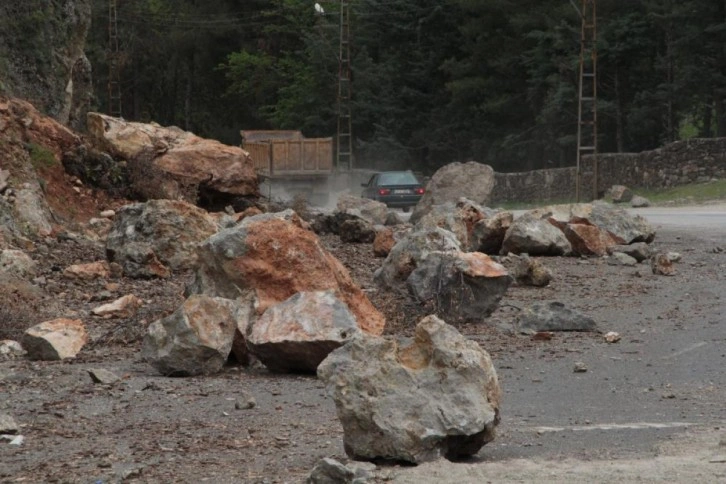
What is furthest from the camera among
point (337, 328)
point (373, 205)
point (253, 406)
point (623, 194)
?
point (623, 194)

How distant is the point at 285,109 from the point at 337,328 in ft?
221

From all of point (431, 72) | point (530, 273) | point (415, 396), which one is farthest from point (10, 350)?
point (431, 72)

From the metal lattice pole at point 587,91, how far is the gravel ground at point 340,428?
29.6 metres

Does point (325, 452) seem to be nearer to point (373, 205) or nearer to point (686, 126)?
point (373, 205)

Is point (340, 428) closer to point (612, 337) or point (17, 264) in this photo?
point (612, 337)

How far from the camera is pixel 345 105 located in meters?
62.3

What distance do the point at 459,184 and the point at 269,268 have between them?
79.0 ft

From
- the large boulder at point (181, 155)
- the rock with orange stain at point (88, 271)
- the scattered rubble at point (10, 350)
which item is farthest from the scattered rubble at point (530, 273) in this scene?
the large boulder at point (181, 155)

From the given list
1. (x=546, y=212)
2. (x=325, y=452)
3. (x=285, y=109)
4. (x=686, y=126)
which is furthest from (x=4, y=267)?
(x=686, y=126)

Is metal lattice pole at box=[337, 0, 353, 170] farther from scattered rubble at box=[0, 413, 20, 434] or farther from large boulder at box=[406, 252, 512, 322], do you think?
scattered rubble at box=[0, 413, 20, 434]

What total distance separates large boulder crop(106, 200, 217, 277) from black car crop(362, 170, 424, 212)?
25.4 metres

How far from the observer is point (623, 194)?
3772 cm

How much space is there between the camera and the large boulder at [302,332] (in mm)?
9109

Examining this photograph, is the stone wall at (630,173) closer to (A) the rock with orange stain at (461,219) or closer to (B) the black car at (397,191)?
(B) the black car at (397,191)
